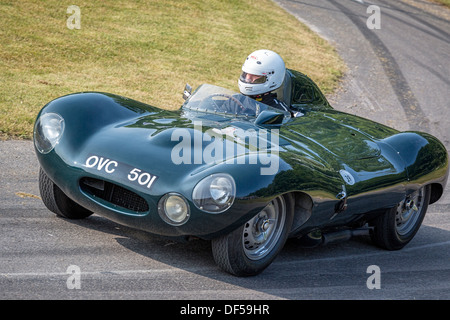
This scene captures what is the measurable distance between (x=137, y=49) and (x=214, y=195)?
35.1 ft

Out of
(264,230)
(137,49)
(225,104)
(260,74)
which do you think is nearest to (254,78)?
(260,74)

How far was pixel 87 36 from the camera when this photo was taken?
1505cm

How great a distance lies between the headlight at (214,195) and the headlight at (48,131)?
54.3 inches

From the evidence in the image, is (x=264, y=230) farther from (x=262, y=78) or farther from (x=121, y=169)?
(x=262, y=78)

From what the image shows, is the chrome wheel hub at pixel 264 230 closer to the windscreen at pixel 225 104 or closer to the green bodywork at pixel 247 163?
the green bodywork at pixel 247 163

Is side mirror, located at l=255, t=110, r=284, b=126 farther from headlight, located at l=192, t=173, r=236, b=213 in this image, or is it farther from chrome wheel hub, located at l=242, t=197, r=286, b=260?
headlight, located at l=192, t=173, r=236, b=213

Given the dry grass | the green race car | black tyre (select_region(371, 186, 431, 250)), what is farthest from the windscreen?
the dry grass

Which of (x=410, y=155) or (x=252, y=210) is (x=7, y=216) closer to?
(x=252, y=210)

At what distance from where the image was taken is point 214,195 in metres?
4.69

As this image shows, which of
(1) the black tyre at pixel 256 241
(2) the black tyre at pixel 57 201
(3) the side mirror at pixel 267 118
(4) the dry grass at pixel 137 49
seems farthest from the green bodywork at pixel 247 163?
(4) the dry grass at pixel 137 49

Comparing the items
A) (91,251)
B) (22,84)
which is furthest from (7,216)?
(22,84)

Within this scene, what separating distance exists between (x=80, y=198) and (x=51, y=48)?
30.6 feet

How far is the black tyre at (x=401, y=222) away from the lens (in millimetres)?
6312
